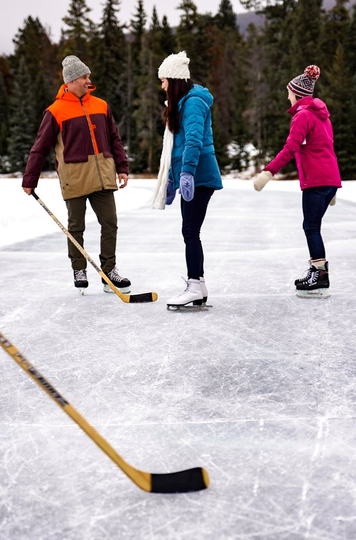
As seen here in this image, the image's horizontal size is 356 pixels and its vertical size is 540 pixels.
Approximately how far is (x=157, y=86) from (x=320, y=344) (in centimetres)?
5339

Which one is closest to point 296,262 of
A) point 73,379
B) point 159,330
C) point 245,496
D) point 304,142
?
point 304,142

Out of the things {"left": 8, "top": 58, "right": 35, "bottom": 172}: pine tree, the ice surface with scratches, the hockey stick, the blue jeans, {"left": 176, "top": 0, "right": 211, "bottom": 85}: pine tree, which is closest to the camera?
the ice surface with scratches

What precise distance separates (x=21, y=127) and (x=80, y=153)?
62.9 m

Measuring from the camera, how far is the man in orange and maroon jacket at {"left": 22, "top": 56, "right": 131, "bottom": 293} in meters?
4.64

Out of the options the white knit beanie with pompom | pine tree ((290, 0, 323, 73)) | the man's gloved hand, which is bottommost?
the man's gloved hand

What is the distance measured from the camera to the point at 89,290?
16.6 ft

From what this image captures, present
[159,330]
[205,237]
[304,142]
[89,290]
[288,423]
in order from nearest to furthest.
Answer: [288,423] → [159,330] → [304,142] → [89,290] → [205,237]

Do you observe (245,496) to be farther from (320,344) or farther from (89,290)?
(89,290)

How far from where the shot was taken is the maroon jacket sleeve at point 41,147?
4629mm

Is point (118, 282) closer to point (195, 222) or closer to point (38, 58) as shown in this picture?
point (195, 222)

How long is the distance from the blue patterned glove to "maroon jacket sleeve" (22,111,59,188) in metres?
1.26

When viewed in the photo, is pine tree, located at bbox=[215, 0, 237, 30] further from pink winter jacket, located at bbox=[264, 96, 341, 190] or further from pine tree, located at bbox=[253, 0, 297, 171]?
pink winter jacket, located at bbox=[264, 96, 341, 190]

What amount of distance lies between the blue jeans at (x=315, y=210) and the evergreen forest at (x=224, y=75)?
38394mm

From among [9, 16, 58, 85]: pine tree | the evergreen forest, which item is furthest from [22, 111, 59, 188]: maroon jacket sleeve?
[9, 16, 58, 85]: pine tree
